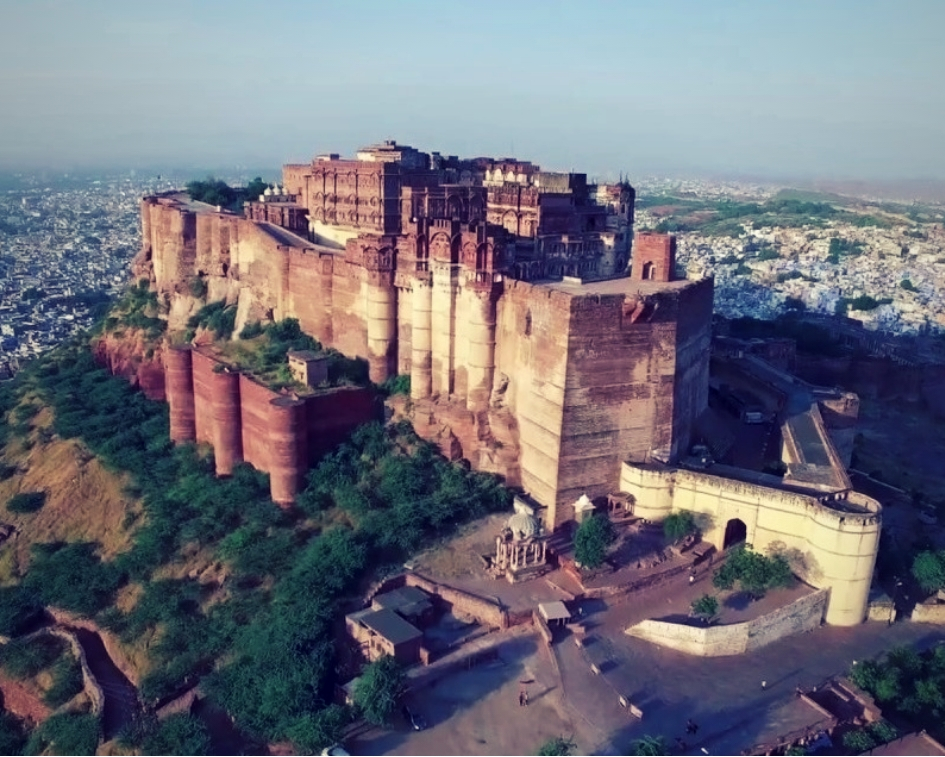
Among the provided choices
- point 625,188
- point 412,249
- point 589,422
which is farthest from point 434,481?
point 625,188

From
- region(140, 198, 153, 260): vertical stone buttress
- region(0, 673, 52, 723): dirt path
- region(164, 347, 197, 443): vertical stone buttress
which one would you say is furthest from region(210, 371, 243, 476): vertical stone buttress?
region(140, 198, 153, 260): vertical stone buttress

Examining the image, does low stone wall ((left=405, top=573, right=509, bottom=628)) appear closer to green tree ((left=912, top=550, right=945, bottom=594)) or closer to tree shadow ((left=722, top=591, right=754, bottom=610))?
tree shadow ((left=722, top=591, right=754, bottom=610))

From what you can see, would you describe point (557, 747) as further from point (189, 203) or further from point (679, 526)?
point (189, 203)

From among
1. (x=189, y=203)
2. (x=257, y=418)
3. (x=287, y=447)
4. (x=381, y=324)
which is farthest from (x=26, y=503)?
(x=189, y=203)

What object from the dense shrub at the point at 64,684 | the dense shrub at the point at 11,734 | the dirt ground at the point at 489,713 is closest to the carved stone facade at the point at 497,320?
the dirt ground at the point at 489,713

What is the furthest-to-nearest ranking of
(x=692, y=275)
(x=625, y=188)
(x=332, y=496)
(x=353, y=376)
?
(x=625, y=188), (x=692, y=275), (x=353, y=376), (x=332, y=496)

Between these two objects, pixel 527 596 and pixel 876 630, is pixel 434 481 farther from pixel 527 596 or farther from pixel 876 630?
pixel 876 630
